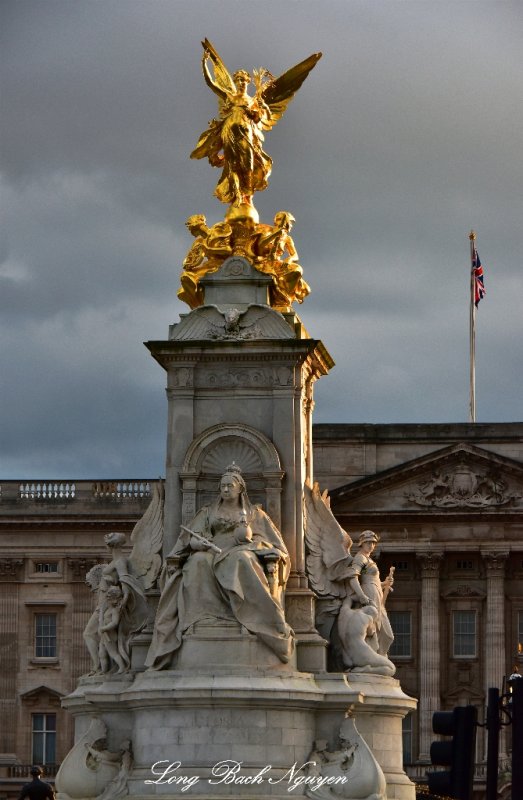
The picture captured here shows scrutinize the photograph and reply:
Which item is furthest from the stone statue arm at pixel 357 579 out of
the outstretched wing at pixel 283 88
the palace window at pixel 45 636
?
the palace window at pixel 45 636

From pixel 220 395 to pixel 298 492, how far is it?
2084 mm

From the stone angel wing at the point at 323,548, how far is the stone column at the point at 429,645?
4500cm

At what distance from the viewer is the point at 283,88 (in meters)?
45.0

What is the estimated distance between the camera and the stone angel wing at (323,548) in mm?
42688

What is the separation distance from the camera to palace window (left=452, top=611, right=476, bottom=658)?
90.1 meters

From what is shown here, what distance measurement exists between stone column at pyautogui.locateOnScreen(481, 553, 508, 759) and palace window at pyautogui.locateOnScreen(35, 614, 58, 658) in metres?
14.9

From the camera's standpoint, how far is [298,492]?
42.6 m

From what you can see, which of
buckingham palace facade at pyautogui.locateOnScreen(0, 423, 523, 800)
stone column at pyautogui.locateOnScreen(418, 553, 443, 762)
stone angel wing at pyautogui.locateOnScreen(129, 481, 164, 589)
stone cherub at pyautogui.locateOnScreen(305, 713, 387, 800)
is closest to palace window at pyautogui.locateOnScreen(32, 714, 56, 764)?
buckingham palace facade at pyautogui.locateOnScreen(0, 423, 523, 800)

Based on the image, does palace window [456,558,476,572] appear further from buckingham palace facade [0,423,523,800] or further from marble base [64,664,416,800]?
marble base [64,664,416,800]

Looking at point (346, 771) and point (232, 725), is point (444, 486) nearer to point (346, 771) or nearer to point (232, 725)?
point (346, 771)

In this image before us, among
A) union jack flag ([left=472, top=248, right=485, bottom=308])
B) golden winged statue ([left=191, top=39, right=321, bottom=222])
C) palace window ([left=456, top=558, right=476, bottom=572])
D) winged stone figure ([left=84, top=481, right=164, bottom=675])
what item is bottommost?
winged stone figure ([left=84, top=481, right=164, bottom=675])

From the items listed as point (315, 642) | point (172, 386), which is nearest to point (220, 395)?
point (172, 386)

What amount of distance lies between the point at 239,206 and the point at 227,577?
6.99 m

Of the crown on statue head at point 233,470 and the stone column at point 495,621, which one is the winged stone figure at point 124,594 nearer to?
the crown on statue head at point 233,470
